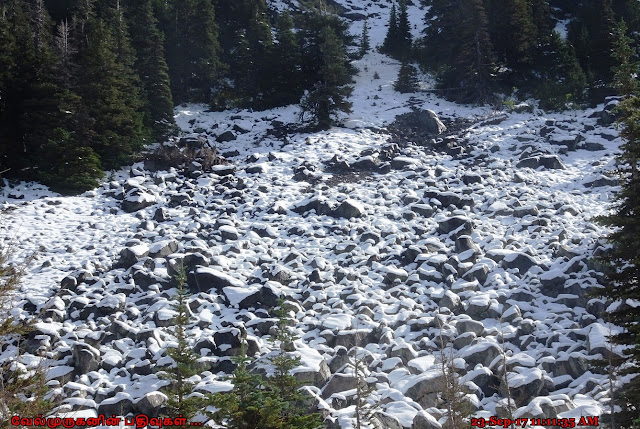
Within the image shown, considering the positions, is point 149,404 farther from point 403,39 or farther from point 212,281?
point 403,39

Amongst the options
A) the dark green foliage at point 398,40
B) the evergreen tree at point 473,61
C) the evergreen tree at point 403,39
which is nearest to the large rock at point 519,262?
the evergreen tree at point 473,61

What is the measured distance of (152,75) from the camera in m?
27.3

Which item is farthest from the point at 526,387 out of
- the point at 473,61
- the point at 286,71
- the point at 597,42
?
the point at 597,42

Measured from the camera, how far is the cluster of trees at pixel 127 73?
2162 cm

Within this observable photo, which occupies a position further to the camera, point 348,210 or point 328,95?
point 328,95

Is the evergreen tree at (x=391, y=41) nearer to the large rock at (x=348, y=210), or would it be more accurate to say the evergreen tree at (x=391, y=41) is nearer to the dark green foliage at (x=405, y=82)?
the dark green foliage at (x=405, y=82)

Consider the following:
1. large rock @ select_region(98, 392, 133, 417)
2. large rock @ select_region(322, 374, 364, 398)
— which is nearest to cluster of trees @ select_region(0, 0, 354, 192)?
large rock @ select_region(98, 392, 133, 417)

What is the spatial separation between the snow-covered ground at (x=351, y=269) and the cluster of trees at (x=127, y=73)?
7.05 feet

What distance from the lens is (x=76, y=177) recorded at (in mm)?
20297

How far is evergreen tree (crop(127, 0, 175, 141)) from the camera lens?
1031 inches

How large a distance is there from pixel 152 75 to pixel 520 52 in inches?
871

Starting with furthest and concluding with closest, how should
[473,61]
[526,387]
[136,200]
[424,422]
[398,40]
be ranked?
1. [398,40]
2. [473,61]
3. [136,200]
4. [526,387]
5. [424,422]

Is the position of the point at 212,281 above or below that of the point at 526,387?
above

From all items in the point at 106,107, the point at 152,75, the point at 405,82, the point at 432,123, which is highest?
the point at 405,82
